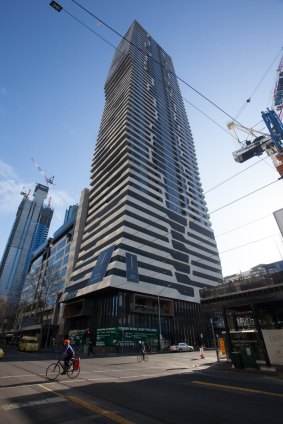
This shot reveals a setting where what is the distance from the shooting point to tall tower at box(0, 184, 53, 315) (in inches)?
6314

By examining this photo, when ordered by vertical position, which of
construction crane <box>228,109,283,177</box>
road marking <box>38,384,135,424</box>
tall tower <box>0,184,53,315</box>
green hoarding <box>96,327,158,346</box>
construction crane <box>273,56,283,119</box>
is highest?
tall tower <box>0,184,53,315</box>

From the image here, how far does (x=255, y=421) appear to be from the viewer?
540cm

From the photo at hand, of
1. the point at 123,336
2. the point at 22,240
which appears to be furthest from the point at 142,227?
the point at 22,240

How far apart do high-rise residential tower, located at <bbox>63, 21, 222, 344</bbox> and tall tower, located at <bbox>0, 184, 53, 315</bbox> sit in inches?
4348

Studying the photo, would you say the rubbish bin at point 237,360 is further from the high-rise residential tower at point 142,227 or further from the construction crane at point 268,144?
the high-rise residential tower at point 142,227

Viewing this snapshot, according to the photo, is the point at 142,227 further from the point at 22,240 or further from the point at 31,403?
the point at 22,240

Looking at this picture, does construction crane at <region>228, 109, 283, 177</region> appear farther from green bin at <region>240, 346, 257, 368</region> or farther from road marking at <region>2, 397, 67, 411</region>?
road marking at <region>2, 397, 67, 411</region>

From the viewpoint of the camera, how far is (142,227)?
183ft

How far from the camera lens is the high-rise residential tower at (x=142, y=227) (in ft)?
158

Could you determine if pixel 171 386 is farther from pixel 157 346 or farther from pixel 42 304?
pixel 42 304

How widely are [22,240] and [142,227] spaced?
151101 mm

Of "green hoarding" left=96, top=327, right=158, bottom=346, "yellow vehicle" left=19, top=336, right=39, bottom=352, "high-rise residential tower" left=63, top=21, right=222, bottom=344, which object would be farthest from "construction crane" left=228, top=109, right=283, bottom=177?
"yellow vehicle" left=19, top=336, right=39, bottom=352

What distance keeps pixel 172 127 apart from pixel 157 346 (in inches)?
3028

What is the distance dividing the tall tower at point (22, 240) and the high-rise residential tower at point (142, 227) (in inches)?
4348
